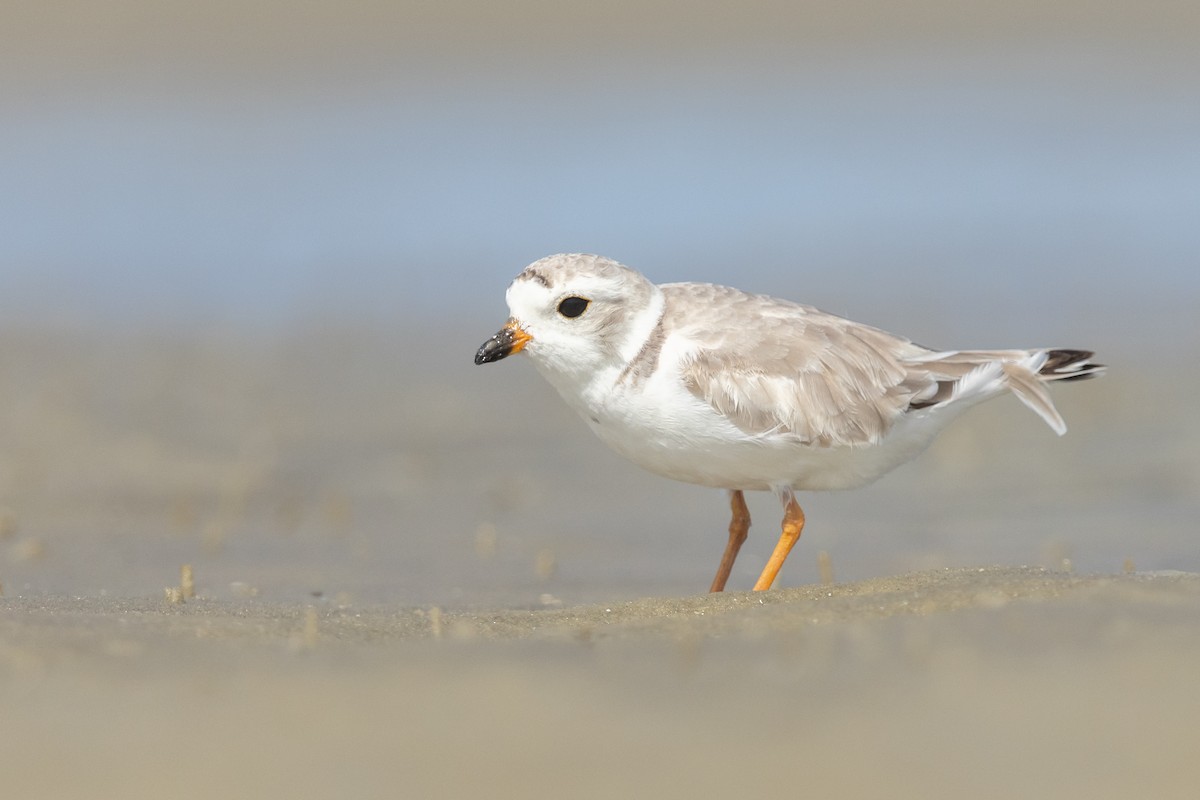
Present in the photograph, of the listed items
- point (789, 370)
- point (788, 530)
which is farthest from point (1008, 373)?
point (788, 530)

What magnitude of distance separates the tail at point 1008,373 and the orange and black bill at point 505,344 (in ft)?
5.54

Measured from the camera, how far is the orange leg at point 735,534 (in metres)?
6.87

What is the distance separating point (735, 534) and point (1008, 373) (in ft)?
4.55

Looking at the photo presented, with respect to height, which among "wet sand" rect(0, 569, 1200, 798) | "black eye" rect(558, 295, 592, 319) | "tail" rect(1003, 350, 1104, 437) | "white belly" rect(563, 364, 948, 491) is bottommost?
"wet sand" rect(0, 569, 1200, 798)

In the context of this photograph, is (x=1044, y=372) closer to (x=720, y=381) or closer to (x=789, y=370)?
(x=789, y=370)

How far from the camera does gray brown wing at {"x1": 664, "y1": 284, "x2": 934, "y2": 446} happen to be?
6.31m

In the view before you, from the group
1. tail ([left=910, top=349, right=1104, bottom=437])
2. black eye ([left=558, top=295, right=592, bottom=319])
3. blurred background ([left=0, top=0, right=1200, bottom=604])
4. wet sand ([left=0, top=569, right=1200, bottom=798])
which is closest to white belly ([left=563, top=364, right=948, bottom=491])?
tail ([left=910, top=349, right=1104, bottom=437])

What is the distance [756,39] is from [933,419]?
18.3 meters

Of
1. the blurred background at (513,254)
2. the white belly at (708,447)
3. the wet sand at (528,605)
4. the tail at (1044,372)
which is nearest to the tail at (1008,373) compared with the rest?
the tail at (1044,372)

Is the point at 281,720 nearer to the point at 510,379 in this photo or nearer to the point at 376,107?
the point at 510,379

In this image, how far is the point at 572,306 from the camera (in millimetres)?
6367

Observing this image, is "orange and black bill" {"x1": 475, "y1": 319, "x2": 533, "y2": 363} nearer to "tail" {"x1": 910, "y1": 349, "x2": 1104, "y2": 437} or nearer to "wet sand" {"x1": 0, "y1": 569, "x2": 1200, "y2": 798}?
"wet sand" {"x1": 0, "y1": 569, "x2": 1200, "y2": 798}

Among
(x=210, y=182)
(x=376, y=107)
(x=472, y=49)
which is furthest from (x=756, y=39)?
(x=210, y=182)

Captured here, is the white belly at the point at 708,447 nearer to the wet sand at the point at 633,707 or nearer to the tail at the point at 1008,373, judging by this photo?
the tail at the point at 1008,373
